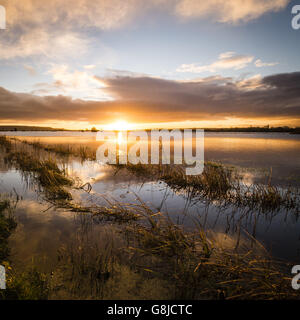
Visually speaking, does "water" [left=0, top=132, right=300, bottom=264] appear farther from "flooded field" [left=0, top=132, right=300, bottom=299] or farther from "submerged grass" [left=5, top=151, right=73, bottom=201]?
"submerged grass" [left=5, top=151, right=73, bottom=201]

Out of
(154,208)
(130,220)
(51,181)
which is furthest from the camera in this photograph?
(51,181)

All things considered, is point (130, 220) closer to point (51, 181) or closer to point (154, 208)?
point (154, 208)

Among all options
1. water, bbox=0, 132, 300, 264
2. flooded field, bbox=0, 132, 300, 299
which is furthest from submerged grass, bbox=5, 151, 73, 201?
water, bbox=0, 132, 300, 264

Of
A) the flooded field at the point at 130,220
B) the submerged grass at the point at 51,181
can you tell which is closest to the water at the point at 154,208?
the flooded field at the point at 130,220

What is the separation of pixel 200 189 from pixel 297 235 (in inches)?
168

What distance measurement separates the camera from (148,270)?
3463 mm

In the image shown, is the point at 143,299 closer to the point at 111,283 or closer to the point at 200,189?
the point at 111,283

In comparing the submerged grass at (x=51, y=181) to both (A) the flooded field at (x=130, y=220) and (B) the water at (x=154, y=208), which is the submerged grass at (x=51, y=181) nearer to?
(A) the flooded field at (x=130, y=220)

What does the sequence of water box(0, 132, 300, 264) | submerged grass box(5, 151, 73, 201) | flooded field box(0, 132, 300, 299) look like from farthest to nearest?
submerged grass box(5, 151, 73, 201) → water box(0, 132, 300, 264) → flooded field box(0, 132, 300, 299)

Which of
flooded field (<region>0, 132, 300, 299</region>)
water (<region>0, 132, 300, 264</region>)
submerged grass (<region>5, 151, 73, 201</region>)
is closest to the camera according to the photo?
flooded field (<region>0, 132, 300, 299</region>)

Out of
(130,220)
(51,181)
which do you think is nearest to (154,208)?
(130,220)

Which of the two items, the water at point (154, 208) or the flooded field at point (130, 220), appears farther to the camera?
the water at point (154, 208)
